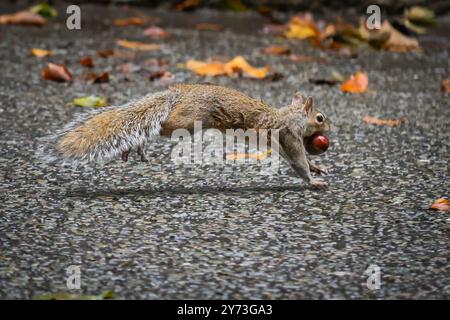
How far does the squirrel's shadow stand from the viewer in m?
3.69

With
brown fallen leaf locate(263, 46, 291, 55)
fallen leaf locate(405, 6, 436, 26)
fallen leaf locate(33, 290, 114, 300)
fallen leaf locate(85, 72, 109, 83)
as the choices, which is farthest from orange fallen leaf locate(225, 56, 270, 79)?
fallen leaf locate(33, 290, 114, 300)

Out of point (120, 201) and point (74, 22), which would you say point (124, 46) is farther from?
point (120, 201)

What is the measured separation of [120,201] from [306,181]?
2.71 feet

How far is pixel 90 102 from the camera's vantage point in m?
5.14

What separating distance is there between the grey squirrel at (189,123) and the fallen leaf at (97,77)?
1.69 meters

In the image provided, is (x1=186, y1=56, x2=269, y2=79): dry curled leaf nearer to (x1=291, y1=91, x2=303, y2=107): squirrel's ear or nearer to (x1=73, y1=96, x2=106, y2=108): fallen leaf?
(x1=73, y1=96, x2=106, y2=108): fallen leaf

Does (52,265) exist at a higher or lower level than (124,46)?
lower

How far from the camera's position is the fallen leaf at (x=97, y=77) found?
223 inches

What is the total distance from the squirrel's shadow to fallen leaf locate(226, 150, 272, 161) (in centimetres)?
46

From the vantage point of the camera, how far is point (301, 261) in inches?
117

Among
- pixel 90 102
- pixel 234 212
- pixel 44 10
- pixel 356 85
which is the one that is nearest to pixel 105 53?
pixel 90 102

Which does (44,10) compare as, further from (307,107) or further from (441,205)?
(441,205)

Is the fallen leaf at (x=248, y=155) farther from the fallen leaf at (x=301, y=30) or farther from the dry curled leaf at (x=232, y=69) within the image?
the fallen leaf at (x=301, y=30)
